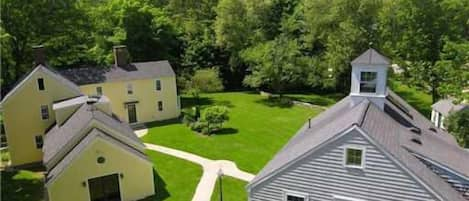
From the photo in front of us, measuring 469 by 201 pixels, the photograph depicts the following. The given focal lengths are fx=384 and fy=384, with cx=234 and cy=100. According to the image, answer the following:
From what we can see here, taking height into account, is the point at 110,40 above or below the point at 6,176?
above

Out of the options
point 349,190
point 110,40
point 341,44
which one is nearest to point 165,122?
point 110,40

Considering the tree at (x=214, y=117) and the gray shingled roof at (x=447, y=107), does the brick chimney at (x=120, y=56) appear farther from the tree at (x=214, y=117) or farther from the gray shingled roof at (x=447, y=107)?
the gray shingled roof at (x=447, y=107)

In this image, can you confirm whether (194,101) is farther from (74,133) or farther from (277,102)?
(74,133)

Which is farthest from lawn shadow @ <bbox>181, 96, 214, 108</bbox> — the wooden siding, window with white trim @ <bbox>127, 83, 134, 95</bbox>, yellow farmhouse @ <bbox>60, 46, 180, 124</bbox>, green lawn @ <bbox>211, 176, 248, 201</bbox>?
the wooden siding

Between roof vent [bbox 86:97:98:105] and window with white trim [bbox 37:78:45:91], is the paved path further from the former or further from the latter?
window with white trim [bbox 37:78:45:91]

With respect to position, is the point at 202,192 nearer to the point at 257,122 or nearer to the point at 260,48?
the point at 257,122
